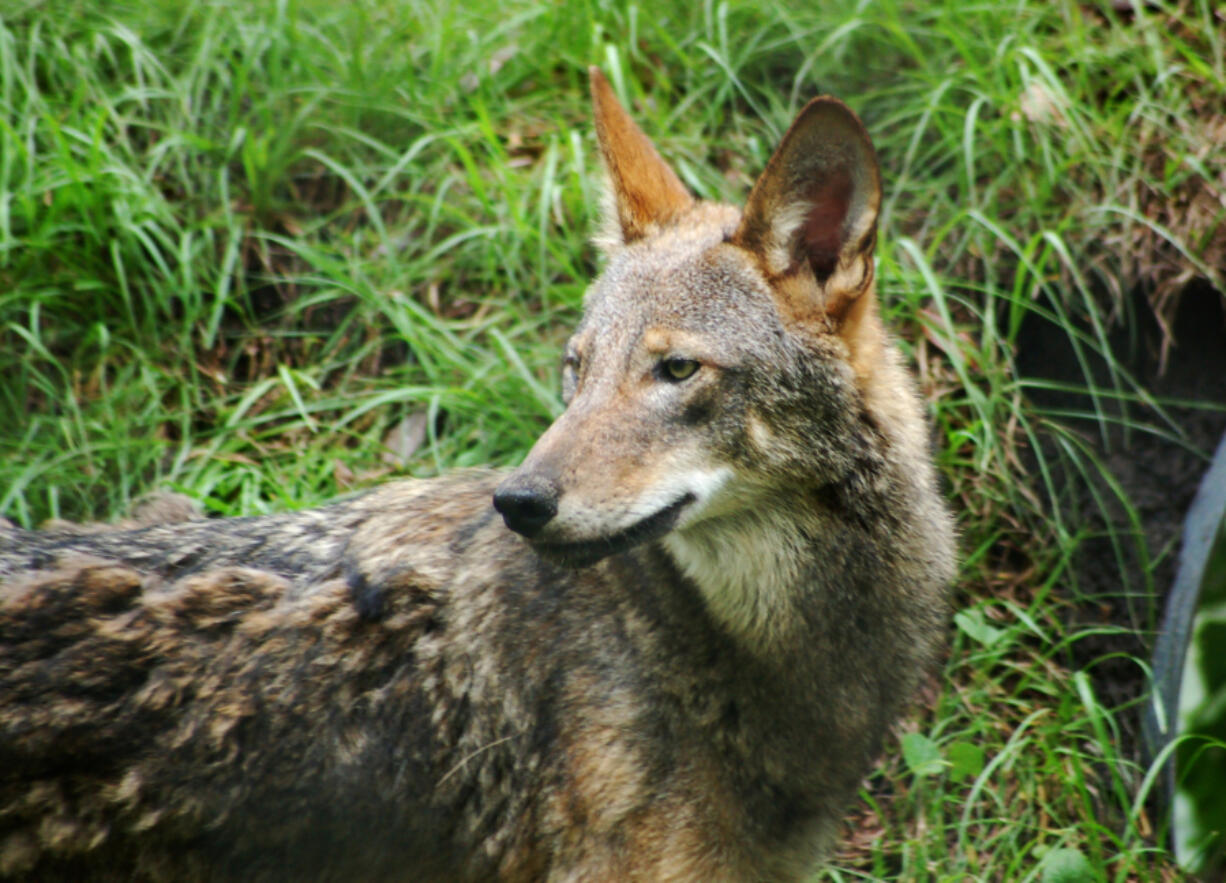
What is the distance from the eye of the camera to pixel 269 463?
192 inches

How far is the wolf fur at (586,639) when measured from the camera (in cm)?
275

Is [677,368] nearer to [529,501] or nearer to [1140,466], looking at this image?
[529,501]

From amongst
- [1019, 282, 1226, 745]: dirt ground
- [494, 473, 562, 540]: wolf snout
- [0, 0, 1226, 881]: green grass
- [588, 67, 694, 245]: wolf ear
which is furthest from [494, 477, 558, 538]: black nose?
[1019, 282, 1226, 745]: dirt ground

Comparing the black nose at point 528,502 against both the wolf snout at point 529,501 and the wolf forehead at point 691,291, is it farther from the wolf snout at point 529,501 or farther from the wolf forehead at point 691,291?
the wolf forehead at point 691,291

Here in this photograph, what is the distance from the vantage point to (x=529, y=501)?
258cm

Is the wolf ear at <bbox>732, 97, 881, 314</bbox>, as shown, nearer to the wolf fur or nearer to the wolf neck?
the wolf fur

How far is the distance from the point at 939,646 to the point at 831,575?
0.58 m

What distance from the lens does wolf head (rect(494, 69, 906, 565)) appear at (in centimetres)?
267

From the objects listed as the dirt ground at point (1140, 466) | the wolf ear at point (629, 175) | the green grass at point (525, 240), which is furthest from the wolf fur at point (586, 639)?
the dirt ground at point (1140, 466)

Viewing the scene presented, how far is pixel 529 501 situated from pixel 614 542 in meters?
0.25

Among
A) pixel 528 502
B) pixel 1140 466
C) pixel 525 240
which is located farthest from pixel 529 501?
pixel 1140 466

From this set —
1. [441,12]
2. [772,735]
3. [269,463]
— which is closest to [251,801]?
[772,735]

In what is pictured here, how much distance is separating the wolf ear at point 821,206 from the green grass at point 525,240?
1.89m

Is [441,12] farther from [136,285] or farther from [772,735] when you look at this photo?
[772,735]
